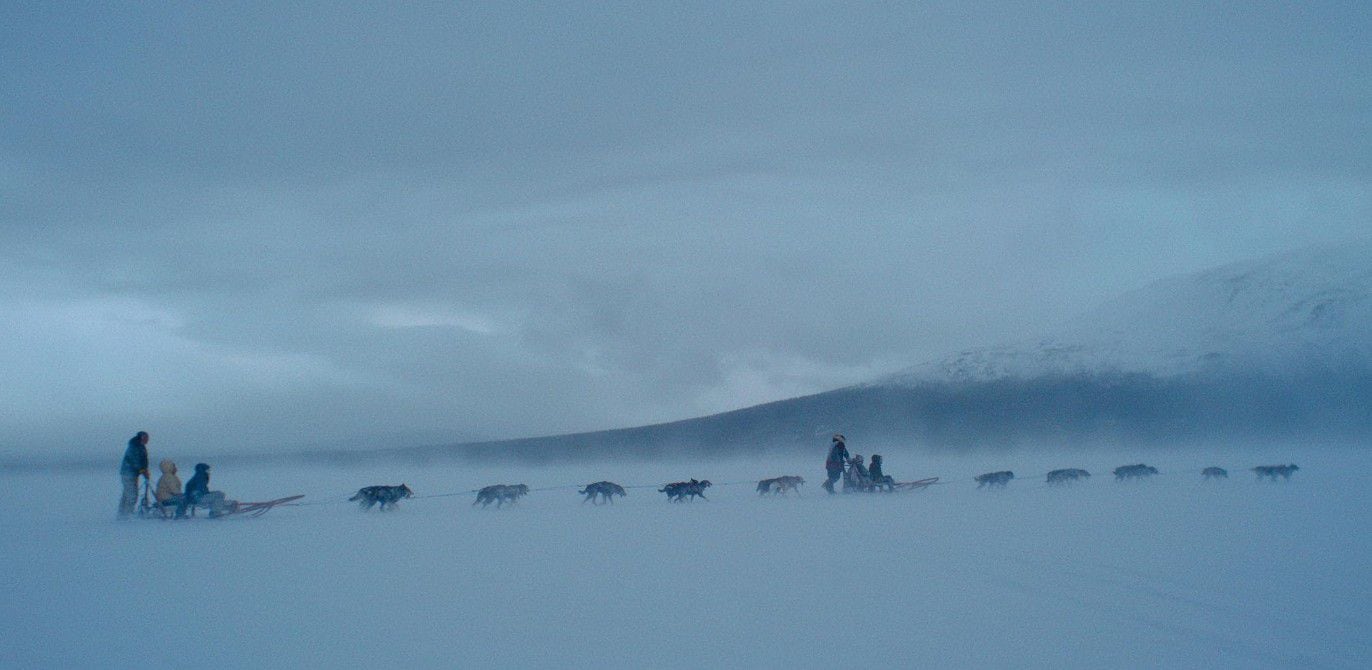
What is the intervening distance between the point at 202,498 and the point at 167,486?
729 millimetres

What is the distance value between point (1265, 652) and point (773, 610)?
11.4 ft

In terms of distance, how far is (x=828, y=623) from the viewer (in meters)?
7.12

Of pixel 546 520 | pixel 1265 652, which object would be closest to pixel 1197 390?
pixel 546 520

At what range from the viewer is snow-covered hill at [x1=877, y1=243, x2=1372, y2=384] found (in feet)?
219

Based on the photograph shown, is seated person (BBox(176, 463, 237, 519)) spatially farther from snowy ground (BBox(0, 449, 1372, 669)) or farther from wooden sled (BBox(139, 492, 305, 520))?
snowy ground (BBox(0, 449, 1372, 669))

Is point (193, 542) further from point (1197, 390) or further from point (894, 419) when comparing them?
point (1197, 390)

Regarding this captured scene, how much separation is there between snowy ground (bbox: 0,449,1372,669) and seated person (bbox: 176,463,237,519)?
53 cm

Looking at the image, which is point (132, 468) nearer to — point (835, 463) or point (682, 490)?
point (682, 490)

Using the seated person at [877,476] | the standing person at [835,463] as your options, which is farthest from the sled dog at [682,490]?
the seated person at [877,476]

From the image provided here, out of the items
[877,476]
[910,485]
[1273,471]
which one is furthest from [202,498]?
[1273,471]

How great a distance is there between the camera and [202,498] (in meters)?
16.0

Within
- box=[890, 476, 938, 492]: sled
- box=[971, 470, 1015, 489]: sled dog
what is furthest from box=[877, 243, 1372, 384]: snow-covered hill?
box=[890, 476, 938, 492]: sled

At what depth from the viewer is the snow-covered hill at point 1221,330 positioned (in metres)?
66.9

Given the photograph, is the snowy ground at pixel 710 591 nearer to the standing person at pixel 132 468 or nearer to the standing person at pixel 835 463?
the standing person at pixel 132 468
